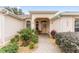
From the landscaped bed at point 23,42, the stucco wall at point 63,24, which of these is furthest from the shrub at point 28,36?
the stucco wall at point 63,24

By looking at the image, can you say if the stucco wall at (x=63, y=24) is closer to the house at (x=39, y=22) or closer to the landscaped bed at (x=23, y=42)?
the house at (x=39, y=22)

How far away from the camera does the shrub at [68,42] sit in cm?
396

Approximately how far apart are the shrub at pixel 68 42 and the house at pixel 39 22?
0.15 metres

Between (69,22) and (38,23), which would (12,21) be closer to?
(38,23)

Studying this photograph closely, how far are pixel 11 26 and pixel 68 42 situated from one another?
4.66ft

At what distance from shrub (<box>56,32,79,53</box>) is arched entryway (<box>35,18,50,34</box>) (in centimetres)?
33

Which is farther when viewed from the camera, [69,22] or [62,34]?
[62,34]

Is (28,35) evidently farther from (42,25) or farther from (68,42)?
(68,42)

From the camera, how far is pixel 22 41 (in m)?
4.07

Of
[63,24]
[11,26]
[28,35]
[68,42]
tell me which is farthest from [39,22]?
[68,42]

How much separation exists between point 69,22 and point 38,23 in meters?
0.70
